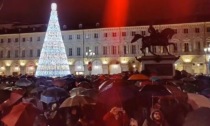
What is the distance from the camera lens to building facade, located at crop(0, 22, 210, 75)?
228 ft

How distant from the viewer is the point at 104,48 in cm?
7569

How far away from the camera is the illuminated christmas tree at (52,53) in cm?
4494

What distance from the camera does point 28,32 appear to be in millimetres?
80750

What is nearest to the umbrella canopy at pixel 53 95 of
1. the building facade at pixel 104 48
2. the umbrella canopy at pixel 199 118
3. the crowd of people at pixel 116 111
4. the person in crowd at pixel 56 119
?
the crowd of people at pixel 116 111

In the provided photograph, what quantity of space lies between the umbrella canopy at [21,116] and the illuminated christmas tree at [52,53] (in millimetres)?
37249

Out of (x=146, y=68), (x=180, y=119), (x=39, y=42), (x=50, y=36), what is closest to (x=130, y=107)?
(x=180, y=119)

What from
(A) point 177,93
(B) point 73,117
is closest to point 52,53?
(A) point 177,93

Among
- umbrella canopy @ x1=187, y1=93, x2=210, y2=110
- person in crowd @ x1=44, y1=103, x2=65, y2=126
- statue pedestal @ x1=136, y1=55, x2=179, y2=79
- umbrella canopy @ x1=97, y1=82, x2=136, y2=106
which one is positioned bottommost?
person in crowd @ x1=44, y1=103, x2=65, y2=126

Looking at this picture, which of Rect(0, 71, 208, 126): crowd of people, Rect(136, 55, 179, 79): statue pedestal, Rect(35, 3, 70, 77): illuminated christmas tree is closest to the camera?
Rect(0, 71, 208, 126): crowd of people

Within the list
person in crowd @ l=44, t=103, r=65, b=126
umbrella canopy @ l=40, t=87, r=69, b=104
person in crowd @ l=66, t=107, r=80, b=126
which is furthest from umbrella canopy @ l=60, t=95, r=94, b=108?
umbrella canopy @ l=40, t=87, r=69, b=104

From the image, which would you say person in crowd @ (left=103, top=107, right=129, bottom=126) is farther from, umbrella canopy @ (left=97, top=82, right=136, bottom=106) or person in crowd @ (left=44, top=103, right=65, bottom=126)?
person in crowd @ (left=44, top=103, right=65, bottom=126)

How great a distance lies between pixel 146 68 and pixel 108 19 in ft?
186

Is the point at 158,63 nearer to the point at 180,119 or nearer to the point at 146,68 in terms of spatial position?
the point at 146,68

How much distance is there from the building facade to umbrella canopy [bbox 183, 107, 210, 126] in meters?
59.0
